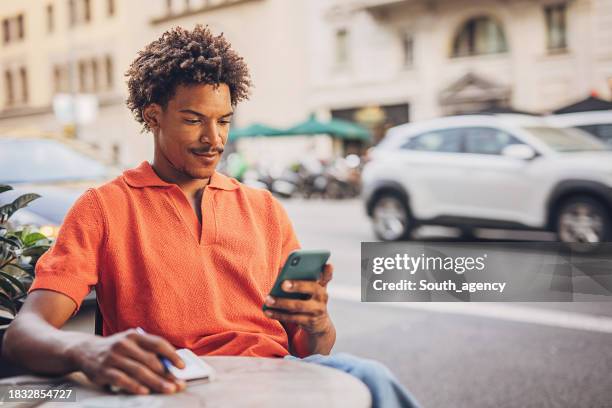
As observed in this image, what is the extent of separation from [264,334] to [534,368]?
2.98 m

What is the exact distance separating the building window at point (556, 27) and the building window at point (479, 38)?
136 cm

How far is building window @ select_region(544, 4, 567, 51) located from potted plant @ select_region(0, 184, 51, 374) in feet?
70.6

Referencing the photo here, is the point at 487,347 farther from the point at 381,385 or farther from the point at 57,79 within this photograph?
the point at 57,79

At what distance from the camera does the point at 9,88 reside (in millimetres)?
30656

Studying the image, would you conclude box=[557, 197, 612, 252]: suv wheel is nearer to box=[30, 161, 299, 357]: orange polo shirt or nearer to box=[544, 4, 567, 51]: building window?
box=[30, 161, 299, 357]: orange polo shirt

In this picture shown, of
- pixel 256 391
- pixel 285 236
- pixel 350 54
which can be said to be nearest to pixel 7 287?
pixel 285 236

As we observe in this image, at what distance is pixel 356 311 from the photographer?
20.1ft

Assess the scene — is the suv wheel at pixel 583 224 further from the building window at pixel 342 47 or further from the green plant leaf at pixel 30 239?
the building window at pixel 342 47

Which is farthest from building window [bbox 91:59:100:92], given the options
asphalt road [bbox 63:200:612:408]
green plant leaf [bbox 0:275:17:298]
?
green plant leaf [bbox 0:275:17:298]

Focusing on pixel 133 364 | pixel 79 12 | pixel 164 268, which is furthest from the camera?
pixel 79 12

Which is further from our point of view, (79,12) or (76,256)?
(79,12)

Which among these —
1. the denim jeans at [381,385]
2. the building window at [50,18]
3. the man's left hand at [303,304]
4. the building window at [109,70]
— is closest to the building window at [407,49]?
the building window at [50,18]

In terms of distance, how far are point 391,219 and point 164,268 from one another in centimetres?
887

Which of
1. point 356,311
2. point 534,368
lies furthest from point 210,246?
point 356,311
